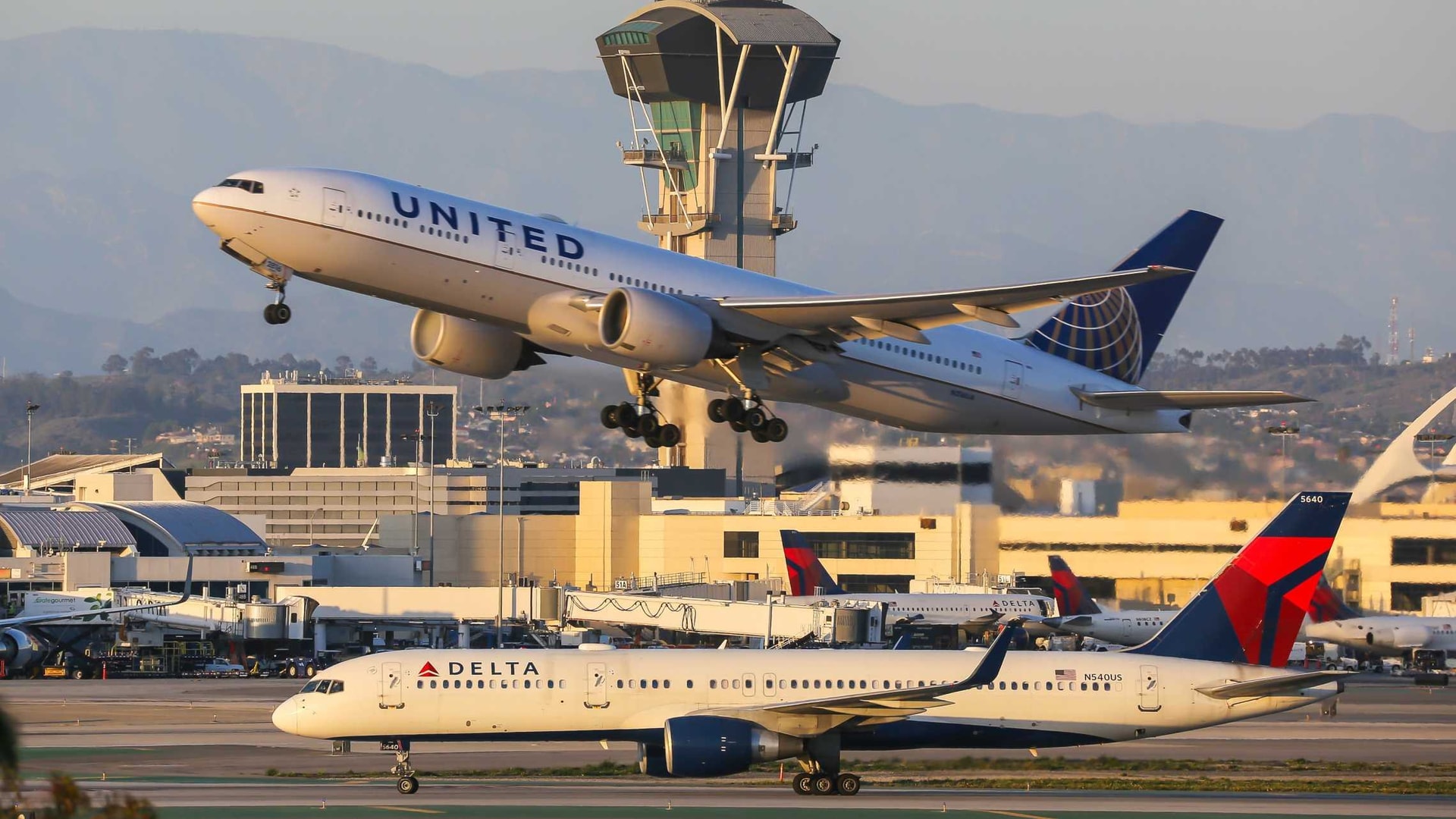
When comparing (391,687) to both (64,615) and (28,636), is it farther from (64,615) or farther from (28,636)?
(64,615)

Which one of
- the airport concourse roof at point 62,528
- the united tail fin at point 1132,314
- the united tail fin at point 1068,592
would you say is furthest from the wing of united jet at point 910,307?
the airport concourse roof at point 62,528

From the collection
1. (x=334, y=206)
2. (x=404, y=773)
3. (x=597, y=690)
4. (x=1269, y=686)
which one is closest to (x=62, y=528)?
(x=404, y=773)

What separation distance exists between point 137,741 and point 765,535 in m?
61.9

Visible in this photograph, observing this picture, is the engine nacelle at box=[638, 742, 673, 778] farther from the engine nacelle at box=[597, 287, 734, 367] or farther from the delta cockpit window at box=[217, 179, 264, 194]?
the delta cockpit window at box=[217, 179, 264, 194]

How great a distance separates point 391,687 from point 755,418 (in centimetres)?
1079

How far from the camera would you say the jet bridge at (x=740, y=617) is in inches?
2766

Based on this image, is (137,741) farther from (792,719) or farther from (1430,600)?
(1430,600)

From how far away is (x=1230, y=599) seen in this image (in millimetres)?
41188

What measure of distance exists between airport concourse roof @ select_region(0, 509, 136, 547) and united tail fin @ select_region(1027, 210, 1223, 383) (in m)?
71.9

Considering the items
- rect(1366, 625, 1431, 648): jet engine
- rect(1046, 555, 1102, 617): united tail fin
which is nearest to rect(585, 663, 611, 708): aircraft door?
rect(1046, 555, 1102, 617): united tail fin

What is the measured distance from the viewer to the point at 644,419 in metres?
44.6

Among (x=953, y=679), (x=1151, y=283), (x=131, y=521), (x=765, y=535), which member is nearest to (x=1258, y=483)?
(x=1151, y=283)

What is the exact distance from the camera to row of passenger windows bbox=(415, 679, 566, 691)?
38406 mm

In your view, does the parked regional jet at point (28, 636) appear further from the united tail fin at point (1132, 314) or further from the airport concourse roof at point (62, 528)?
the united tail fin at point (1132, 314)
